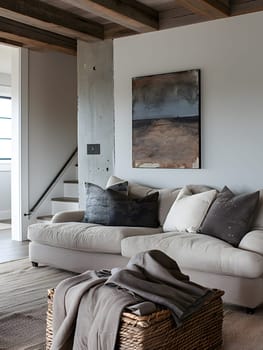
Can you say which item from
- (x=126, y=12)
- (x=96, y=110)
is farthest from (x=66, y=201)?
(x=126, y=12)

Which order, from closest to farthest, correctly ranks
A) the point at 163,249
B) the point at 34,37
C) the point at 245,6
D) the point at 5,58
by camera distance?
the point at 163,249 < the point at 245,6 < the point at 34,37 < the point at 5,58

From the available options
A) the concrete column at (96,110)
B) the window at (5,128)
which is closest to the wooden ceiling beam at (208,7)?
the concrete column at (96,110)

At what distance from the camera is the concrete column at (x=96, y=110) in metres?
5.54

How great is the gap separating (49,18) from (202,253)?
285cm

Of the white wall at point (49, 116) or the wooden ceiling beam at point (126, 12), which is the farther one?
the white wall at point (49, 116)

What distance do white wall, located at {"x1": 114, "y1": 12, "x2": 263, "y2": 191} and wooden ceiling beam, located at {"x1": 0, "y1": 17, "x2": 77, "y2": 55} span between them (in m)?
1.09

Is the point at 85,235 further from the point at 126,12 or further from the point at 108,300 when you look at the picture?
the point at 126,12

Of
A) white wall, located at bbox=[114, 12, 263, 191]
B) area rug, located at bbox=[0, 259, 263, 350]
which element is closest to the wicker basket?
area rug, located at bbox=[0, 259, 263, 350]

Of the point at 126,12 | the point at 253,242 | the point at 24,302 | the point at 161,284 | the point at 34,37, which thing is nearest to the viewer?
the point at 161,284

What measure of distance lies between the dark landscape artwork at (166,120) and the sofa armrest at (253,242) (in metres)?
1.29

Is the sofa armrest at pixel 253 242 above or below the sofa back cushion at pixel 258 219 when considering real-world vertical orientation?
below

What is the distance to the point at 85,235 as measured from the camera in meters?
4.24

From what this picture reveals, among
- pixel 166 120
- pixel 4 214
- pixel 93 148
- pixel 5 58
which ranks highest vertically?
pixel 5 58

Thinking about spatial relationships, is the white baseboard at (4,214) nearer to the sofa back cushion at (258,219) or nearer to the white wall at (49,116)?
the white wall at (49,116)
